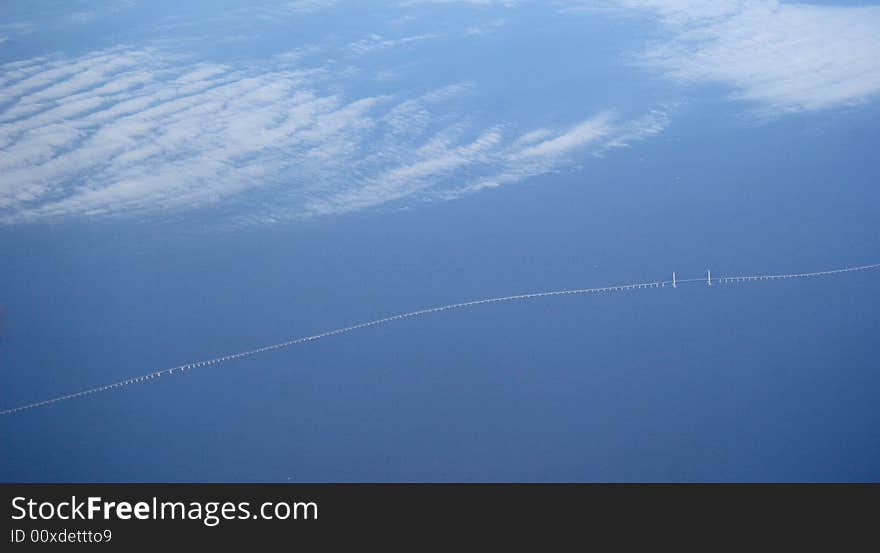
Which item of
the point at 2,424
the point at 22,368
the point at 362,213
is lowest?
the point at 2,424

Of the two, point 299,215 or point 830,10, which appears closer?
point 299,215

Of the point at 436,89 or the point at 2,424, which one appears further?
the point at 436,89

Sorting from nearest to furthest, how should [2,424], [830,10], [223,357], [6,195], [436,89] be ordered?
1. [2,424]
2. [223,357]
3. [6,195]
4. [436,89]
5. [830,10]

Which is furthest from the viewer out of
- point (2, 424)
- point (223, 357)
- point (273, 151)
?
point (273, 151)

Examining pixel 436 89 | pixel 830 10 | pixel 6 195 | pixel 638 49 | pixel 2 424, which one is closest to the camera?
pixel 2 424

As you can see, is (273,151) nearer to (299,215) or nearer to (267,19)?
(299,215)

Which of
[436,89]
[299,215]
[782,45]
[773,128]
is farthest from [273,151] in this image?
[782,45]

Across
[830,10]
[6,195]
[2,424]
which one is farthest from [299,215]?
[830,10]

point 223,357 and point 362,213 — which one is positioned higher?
point 362,213

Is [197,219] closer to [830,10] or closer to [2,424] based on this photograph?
[2,424]
